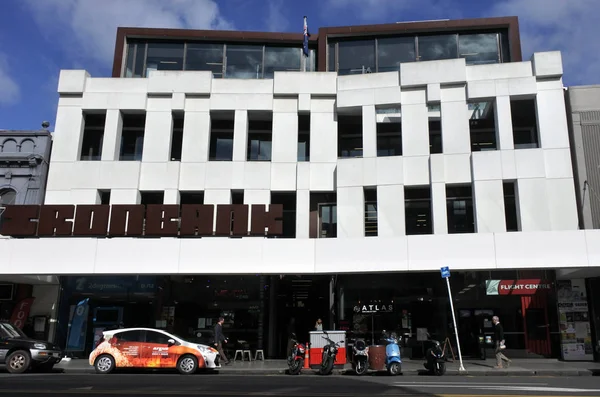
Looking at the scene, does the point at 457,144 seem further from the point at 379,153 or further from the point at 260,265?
the point at 260,265

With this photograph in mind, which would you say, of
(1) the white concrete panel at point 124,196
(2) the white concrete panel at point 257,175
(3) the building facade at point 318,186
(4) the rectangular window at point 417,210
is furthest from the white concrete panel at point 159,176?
(4) the rectangular window at point 417,210

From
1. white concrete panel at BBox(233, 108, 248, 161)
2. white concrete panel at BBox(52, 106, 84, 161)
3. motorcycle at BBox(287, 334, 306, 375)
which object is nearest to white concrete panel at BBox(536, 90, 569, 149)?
white concrete panel at BBox(233, 108, 248, 161)

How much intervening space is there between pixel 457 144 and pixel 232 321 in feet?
41.9

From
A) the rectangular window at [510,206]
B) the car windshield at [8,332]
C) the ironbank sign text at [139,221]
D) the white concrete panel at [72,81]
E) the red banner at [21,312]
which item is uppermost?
the white concrete panel at [72,81]

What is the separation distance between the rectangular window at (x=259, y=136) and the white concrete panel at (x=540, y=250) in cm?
1161

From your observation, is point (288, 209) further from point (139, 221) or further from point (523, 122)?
point (523, 122)

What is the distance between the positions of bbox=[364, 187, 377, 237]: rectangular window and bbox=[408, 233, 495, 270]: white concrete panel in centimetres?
313

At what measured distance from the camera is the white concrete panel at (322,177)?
24.2 meters

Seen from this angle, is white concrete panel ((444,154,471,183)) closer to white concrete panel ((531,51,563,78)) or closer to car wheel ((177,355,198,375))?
white concrete panel ((531,51,563,78))

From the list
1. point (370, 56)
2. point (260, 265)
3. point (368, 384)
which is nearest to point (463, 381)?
point (368, 384)

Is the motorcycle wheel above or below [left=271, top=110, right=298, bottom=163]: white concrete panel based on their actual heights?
below

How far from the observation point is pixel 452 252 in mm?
20531

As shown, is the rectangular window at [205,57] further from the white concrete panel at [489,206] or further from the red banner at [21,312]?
the white concrete panel at [489,206]

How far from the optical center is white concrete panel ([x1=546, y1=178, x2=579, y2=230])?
2144 centimetres
